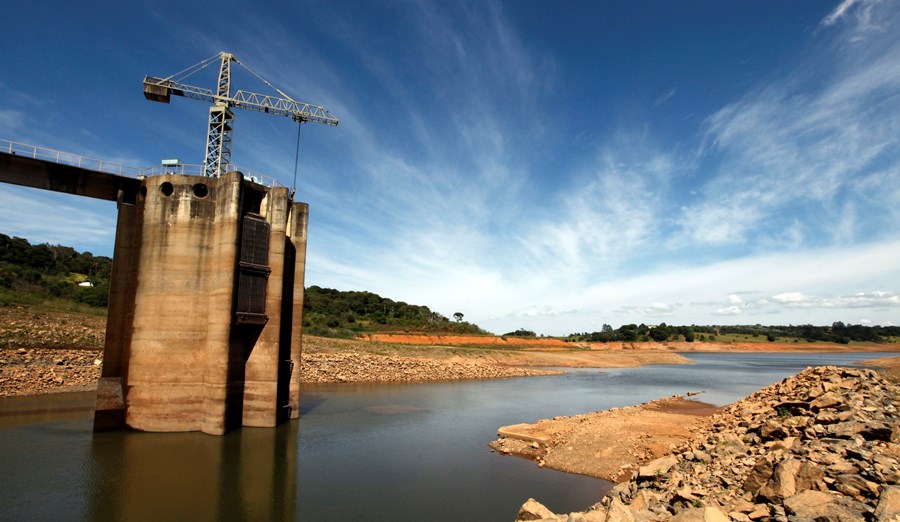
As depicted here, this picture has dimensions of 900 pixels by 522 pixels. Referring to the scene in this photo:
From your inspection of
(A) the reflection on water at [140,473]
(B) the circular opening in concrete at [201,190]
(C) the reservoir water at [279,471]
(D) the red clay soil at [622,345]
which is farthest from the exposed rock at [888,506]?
(D) the red clay soil at [622,345]

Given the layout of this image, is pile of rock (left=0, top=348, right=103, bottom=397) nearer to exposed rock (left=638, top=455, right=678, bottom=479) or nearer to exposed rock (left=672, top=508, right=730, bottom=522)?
exposed rock (left=638, top=455, right=678, bottom=479)

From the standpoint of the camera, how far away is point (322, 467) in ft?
60.5

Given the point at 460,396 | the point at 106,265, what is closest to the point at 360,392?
the point at 460,396

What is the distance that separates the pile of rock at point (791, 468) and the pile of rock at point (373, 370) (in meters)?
32.9

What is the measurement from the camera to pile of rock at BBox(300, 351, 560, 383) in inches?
1741

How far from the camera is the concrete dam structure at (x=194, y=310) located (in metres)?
22.4

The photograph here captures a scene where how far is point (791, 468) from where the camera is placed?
1027cm

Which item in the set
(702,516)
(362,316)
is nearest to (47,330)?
(702,516)

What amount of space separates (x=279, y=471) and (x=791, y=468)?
1594cm

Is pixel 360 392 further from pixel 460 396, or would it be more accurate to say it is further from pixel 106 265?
pixel 106 265

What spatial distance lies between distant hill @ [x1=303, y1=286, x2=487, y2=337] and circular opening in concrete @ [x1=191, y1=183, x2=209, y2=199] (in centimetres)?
4483

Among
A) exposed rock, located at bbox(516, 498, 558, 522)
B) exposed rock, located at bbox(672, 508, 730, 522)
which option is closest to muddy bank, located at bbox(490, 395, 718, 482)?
exposed rock, located at bbox(516, 498, 558, 522)

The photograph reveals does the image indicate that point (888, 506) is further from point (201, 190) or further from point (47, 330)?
point (47, 330)

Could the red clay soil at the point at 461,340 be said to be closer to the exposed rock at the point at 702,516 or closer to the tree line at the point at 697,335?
the tree line at the point at 697,335
